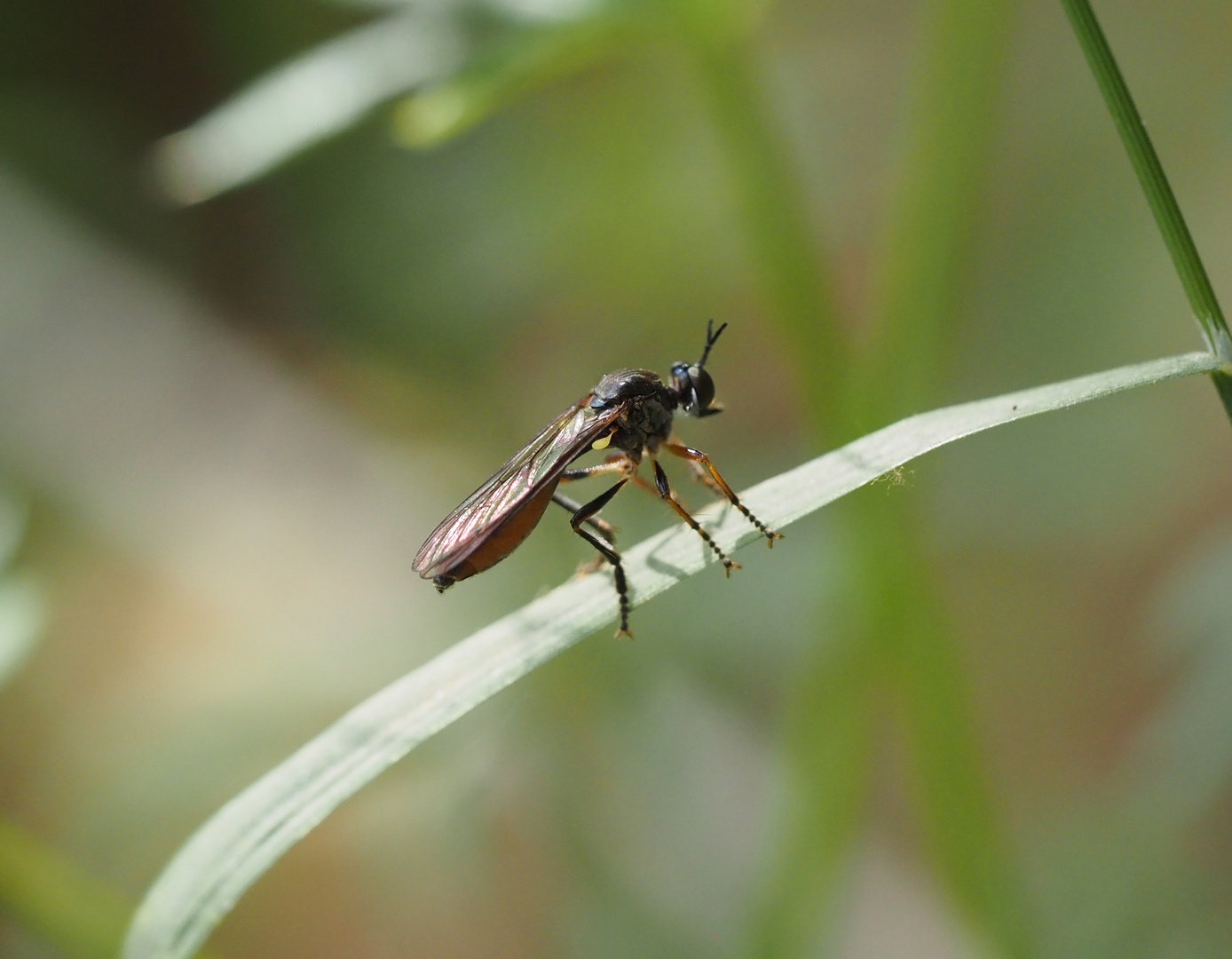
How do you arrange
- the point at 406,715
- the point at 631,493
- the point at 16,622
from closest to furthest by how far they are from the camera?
the point at 406,715
the point at 16,622
the point at 631,493

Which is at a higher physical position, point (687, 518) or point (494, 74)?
point (494, 74)

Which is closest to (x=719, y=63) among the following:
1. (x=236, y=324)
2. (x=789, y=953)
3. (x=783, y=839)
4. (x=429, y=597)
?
(x=783, y=839)

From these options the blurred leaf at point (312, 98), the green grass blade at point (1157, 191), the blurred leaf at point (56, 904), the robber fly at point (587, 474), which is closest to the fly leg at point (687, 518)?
the robber fly at point (587, 474)

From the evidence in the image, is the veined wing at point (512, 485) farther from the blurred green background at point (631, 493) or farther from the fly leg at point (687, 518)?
the blurred green background at point (631, 493)

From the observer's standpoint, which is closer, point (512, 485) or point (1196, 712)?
point (1196, 712)

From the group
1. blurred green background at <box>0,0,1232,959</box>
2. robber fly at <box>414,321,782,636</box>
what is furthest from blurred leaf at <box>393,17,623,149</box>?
robber fly at <box>414,321,782,636</box>

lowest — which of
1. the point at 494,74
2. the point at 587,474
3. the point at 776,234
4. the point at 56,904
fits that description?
the point at 56,904

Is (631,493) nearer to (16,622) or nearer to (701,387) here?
(701,387)

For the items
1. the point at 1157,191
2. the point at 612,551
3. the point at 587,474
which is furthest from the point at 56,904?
the point at 1157,191
